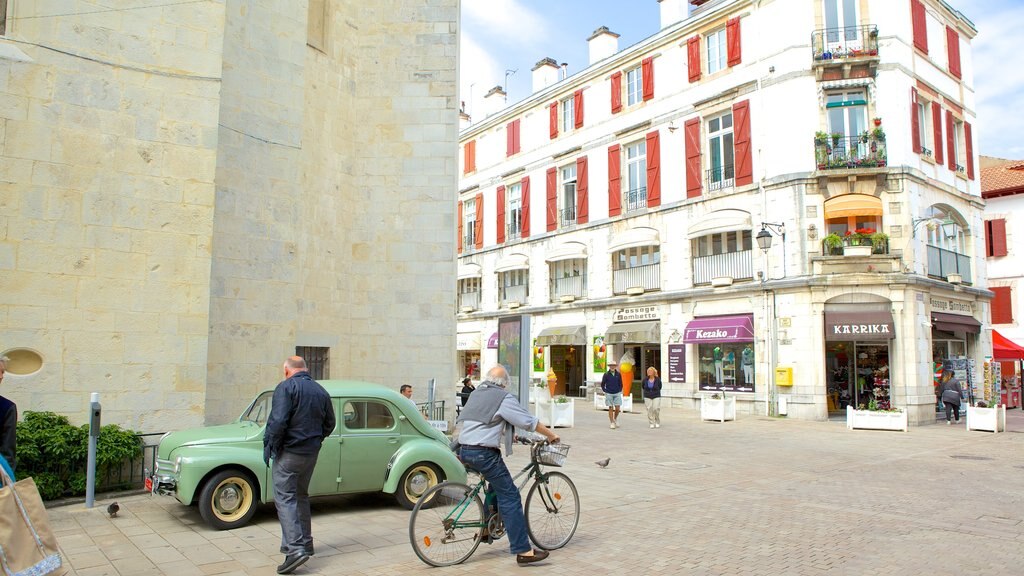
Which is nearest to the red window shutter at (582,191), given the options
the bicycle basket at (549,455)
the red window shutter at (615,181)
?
the red window shutter at (615,181)

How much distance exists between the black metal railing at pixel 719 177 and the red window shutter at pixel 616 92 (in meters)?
5.37

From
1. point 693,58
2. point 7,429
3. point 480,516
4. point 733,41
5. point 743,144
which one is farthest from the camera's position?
point 693,58

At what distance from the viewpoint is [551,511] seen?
6504 millimetres

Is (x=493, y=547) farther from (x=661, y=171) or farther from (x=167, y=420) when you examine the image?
(x=661, y=171)

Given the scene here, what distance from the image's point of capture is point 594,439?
53.3ft

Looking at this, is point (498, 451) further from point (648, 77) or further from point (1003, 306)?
point (1003, 306)

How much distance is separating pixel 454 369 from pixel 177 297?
6.57m

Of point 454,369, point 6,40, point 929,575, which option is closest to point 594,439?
point 454,369

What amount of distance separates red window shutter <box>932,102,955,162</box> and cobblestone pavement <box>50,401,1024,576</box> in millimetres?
13735

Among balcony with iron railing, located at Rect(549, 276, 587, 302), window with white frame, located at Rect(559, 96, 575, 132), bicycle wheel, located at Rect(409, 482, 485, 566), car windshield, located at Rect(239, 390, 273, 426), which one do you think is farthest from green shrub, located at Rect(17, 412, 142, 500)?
window with white frame, located at Rect(559, 96, 575, 132)

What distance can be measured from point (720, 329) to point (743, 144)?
20.3 ft

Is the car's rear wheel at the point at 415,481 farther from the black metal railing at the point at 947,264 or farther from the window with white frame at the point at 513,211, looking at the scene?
the window with white frame at the point at 513,211

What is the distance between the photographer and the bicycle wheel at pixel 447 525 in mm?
5906

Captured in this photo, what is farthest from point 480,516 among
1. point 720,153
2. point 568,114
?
point 568,114
